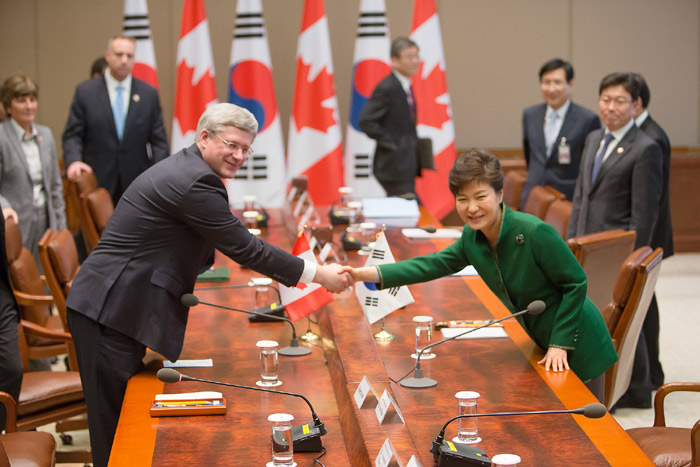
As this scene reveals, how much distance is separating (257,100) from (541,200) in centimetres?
342

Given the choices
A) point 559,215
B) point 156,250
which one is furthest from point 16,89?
point 559,215

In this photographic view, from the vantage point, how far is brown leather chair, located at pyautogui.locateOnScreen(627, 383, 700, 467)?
2.79 metres

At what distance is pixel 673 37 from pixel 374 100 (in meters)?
4.05

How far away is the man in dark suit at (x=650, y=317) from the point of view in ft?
14.9

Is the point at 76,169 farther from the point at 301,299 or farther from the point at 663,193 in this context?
the point at 663,193

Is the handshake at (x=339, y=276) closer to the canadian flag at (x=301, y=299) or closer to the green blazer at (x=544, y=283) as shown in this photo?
the canadian flag at (x=301, y=299)

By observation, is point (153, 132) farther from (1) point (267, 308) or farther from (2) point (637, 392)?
(2) point (637, 392)

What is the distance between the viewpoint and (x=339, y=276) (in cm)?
320

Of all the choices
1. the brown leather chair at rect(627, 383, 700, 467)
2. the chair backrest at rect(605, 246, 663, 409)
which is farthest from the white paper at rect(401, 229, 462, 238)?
the brown leather chair at rect(627, 383, 700, 467)

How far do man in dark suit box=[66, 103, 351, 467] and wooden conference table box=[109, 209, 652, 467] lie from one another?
146mm

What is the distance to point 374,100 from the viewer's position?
617 cm

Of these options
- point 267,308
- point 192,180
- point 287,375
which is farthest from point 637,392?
point 192,180

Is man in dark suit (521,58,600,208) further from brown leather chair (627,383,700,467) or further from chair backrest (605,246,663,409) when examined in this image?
brown leather chair (627,383,700,467)

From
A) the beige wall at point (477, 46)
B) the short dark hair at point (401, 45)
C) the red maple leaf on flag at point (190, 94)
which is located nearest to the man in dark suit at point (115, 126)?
the red maple leaf on flag at point (190, 94)
